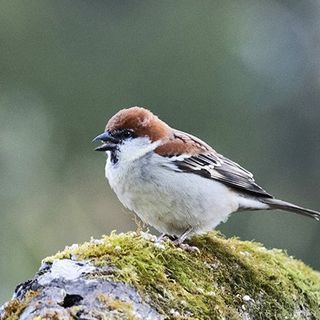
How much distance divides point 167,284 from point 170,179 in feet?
4.25

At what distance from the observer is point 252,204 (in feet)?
15.3

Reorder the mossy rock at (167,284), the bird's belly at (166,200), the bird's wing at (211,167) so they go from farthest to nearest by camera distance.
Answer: the bird's wing at (211,167) < the bird's belly at (166,200) < the mossy rock at (167,284)

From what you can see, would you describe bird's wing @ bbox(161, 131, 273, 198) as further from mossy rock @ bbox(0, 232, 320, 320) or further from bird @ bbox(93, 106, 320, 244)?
mossy rock @ bbox(0, 232, 320, 320)

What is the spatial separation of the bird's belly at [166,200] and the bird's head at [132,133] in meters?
0.12

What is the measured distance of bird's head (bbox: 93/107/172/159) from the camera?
14.2ft

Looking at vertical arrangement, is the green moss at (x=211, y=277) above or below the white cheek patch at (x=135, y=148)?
below

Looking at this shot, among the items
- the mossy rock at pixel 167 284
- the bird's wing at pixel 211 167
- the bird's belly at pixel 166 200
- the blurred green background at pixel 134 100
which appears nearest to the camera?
the mossy rock at pixel 167 284

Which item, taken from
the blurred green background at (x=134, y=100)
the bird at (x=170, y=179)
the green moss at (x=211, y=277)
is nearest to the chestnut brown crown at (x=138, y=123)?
the bird at (x=170, y=179)

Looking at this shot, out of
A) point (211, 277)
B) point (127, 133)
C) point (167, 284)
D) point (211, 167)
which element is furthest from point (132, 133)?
point (167, 284)

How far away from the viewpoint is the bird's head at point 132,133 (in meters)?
4.34

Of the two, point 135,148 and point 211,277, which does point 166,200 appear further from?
point 211,277

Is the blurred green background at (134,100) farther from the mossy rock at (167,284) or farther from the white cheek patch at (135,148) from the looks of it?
the mossy rock at (167,284)

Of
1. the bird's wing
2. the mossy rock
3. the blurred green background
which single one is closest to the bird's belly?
the bird's wing

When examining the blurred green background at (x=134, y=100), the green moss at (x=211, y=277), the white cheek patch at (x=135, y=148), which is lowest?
the green moss at (x=211, y=277)
